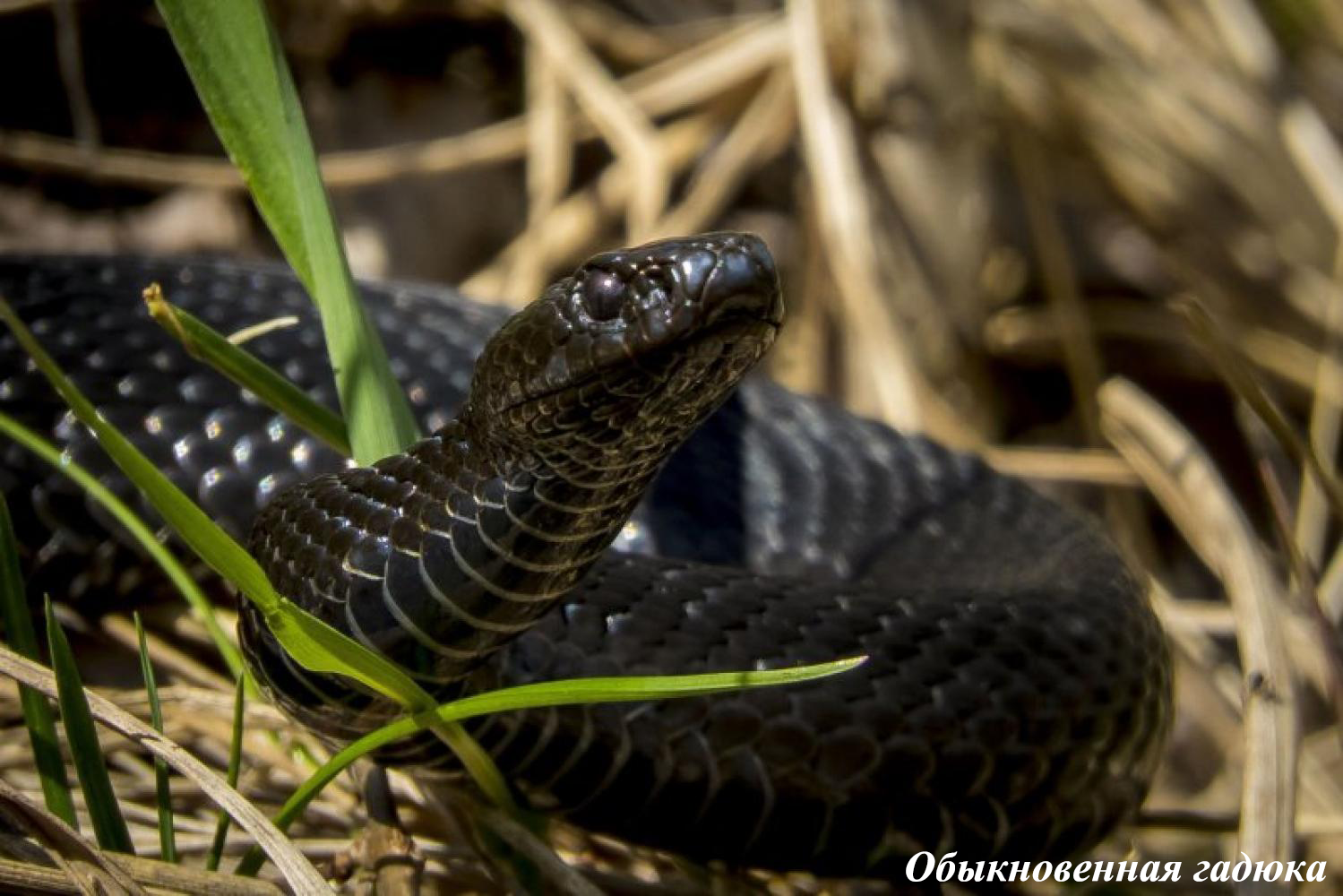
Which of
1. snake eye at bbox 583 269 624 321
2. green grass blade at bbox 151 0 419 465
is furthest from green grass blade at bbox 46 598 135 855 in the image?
snake eye at bbox 583 269 624 321

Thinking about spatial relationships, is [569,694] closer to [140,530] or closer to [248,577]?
[248,577]

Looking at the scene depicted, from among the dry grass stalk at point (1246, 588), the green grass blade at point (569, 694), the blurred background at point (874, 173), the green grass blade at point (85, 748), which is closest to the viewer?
the green grass blade at point (569, 694)

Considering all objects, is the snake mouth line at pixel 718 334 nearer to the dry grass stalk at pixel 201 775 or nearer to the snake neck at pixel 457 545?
the snake neck at pixel 457 545

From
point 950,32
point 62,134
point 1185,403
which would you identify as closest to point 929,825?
point 950,32

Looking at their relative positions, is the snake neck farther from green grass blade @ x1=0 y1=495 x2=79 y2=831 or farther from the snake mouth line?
green grass blade @ x1=0 y1=495 x2=79 y2=831

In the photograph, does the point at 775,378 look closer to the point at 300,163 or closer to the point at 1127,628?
the point at 1127,628

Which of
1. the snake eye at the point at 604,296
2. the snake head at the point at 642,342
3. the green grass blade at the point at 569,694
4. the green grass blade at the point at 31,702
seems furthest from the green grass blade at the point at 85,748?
the snake eye at the point at 604,296

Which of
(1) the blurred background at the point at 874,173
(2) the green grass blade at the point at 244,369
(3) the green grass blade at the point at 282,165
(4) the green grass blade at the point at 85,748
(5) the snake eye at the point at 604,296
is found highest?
(1) the blurred background at the point at 874,173
